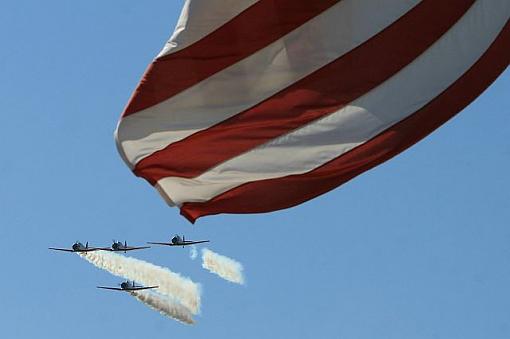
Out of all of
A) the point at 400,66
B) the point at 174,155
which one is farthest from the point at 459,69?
the point at 174,155

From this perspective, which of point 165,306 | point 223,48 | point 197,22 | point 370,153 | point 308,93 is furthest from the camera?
point 165,306

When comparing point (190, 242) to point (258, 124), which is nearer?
point (258, 124)

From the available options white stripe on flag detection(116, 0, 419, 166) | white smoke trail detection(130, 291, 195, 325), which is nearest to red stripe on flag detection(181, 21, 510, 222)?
white stripe on flag detection(116, 0, 419, 166)

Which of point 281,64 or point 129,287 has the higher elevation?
point 129,287

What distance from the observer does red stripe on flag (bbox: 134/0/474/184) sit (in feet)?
56.1

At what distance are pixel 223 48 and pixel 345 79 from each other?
49.1 inches

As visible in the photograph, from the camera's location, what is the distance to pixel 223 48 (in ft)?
55.1

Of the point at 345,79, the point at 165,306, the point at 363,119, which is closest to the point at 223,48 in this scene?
the point at 345,79

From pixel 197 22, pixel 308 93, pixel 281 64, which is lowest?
pixel 308 93

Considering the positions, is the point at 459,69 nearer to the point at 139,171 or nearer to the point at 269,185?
the point at 269,185

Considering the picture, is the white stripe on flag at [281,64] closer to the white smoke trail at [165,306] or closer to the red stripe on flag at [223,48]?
the red stripe on flag at [223,48]

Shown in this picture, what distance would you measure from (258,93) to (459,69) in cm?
193

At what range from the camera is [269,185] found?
1698 centimetres

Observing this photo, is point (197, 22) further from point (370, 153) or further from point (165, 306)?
point (165, 306)
